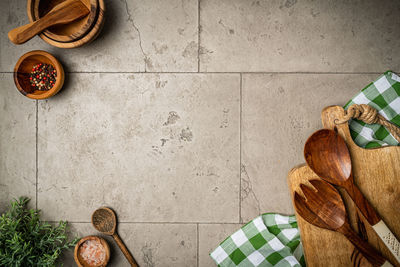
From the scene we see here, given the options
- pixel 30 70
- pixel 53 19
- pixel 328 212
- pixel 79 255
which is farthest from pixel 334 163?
pixel 30 70

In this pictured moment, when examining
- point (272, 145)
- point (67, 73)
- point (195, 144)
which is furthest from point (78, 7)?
point (272, 145)

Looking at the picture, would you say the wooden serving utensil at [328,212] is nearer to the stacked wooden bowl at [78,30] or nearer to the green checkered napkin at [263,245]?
the green checkered napkin at [263,245]

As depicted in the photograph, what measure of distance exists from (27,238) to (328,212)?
1.40m

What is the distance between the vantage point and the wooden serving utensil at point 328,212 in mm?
925

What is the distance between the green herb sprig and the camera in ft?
3.56

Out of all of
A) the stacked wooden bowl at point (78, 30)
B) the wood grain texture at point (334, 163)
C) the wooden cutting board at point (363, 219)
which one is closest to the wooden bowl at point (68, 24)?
the stacked wooden bowl at point (78, 30)

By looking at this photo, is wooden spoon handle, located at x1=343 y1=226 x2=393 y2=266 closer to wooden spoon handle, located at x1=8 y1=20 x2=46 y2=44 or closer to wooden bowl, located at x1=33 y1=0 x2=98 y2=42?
wooden bowl, located at x1=33 y1=0 x2=98 y2=42

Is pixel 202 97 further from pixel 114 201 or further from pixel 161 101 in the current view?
pixel 114 201

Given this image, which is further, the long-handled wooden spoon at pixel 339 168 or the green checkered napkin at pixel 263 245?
the green checkered napkin at pixel 263 245

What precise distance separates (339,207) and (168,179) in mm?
789

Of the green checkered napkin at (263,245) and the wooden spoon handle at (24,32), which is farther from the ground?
the wooden spoon handle at (24,32)

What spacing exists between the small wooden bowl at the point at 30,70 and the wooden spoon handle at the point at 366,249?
145cm

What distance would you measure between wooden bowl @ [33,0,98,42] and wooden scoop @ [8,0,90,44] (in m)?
0.03

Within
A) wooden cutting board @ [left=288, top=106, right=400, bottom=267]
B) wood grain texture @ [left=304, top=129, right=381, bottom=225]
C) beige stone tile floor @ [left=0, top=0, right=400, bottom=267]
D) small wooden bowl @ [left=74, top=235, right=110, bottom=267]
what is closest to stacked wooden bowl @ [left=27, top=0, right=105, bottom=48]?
beige stone tile floor @ [left=0, top=0, right=400, bottom=267]
